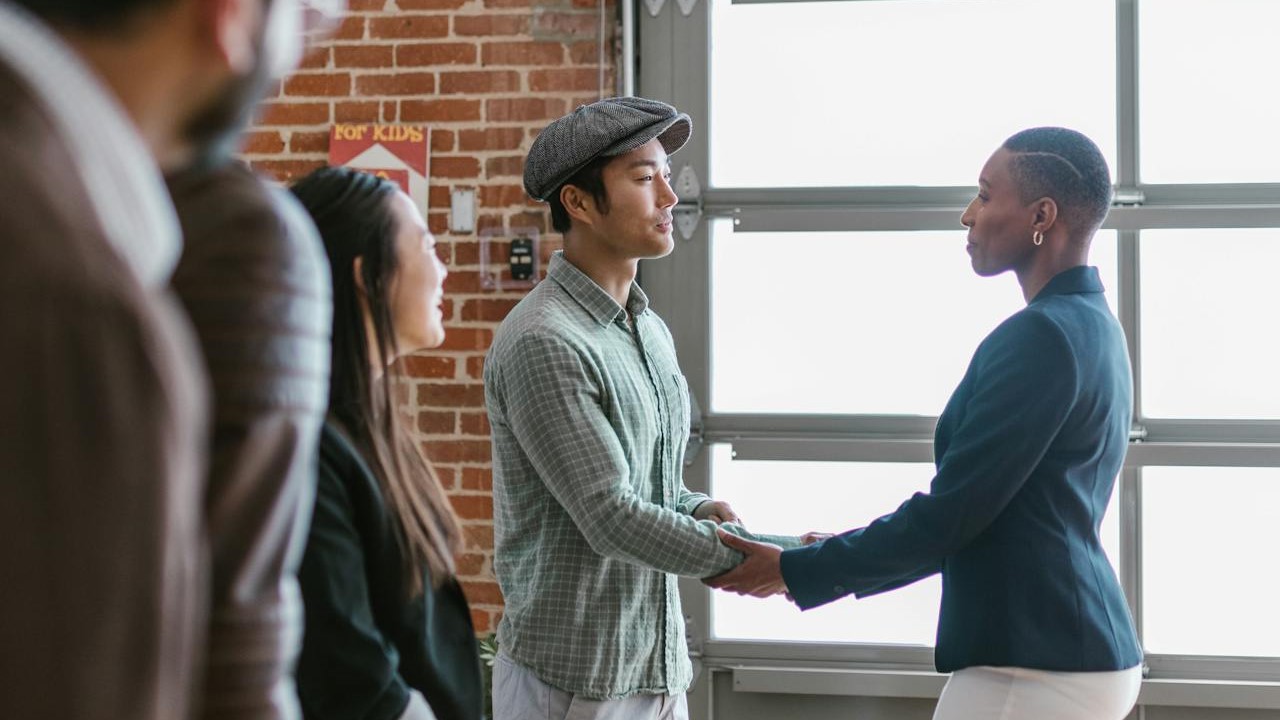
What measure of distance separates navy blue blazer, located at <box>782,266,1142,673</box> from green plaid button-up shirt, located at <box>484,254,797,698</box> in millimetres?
459

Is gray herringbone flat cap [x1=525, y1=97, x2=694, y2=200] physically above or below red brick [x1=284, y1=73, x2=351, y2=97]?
below

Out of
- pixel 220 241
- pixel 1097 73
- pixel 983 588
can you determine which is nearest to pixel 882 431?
pixel 1097 73

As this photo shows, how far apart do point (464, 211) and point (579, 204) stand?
1.33 m

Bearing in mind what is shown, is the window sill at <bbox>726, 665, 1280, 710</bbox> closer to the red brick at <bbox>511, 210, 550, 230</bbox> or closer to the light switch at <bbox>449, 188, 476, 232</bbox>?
the red brick at <bbox>511, 210, 550, 230</bbox>

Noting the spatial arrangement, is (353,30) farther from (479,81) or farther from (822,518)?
(822,518)

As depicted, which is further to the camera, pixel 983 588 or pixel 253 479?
pixel 983 588

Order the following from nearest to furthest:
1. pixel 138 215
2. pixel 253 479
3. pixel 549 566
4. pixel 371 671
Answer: pixel 138 215 → pixel 253 479 → pixel 371 671 → pixel 549 566

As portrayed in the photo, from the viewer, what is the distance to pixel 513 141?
3.58m

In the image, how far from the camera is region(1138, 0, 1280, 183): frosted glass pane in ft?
11.3

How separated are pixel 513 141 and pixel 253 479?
3.03 meters

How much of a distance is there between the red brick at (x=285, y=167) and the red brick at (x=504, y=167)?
52 centimetres

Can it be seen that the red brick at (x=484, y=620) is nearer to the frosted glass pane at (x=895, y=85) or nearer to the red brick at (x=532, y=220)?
the red brick at (x=532, y=220)

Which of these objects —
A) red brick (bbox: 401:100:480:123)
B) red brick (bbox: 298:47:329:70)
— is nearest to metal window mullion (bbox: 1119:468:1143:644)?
red brick (bbox: 401:100:480:123)

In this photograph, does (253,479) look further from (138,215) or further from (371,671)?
(371,671)
